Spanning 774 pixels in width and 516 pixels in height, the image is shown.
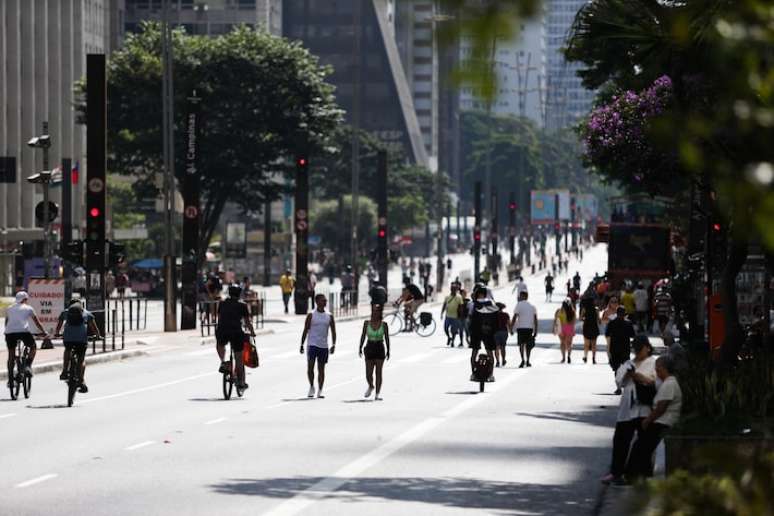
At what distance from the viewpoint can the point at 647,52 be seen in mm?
19625

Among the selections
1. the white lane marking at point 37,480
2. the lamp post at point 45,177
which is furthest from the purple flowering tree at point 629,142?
the white lane marking at point 37,480

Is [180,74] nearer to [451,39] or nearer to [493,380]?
[493,380]

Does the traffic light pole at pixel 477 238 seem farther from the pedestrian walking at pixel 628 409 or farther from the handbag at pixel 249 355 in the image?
the pedestrian walking at pixel 628 409

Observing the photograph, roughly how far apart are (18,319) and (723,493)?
23.2 metres

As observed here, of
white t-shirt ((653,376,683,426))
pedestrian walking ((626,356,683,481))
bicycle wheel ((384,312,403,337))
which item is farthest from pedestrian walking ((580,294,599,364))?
white t-shirt ((653,376,683,426))

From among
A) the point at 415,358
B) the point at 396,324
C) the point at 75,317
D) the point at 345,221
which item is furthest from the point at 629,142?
the point at 345,221

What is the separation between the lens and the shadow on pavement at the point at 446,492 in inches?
622

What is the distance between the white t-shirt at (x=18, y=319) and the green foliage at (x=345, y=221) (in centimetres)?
13241

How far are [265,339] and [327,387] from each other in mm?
20679

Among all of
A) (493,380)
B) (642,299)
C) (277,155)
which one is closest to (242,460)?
(493,380)

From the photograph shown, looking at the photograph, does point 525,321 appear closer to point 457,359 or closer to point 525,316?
point 525,316

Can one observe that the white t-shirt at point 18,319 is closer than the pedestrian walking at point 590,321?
Yes

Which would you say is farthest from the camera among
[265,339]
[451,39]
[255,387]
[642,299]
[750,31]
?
[642,299]

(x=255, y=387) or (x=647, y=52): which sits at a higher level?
(x=647, y=52)
